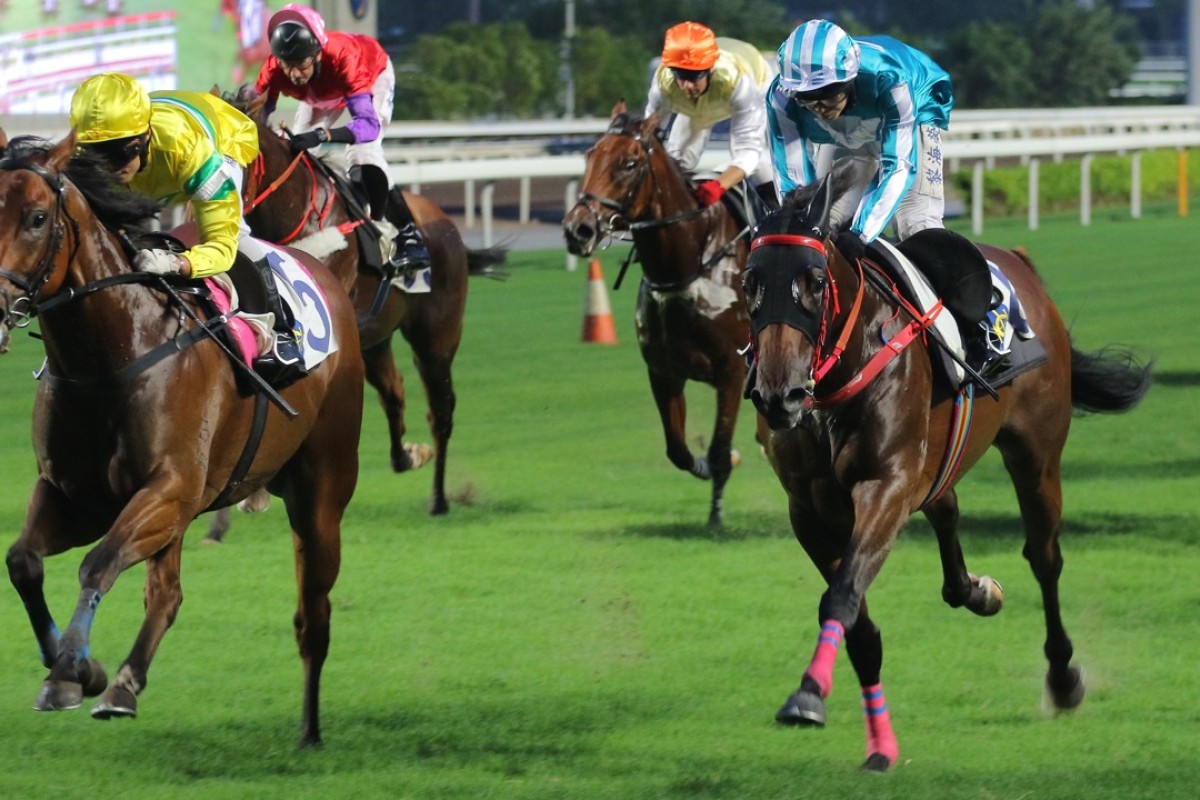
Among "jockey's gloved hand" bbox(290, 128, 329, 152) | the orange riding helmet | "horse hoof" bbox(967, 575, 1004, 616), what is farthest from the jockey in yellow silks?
the orange riding helmet

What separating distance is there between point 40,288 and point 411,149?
49.0ft

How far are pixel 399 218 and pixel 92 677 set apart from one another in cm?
436

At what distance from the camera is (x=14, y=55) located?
21172 mm

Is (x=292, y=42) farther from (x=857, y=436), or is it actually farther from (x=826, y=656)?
(x=826, y=656)

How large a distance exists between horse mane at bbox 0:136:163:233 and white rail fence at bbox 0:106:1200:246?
892 cm

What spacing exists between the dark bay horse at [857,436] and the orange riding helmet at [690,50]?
116 inches

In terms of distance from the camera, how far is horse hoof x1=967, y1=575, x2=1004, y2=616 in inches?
225

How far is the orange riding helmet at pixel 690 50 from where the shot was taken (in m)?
8.49

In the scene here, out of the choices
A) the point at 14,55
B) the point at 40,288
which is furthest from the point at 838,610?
the point at 14,55

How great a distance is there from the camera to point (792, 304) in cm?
455

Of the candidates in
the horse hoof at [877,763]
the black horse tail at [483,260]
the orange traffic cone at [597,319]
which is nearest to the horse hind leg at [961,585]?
the horse hoof at [877,763]

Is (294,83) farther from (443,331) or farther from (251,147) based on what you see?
(251,147)

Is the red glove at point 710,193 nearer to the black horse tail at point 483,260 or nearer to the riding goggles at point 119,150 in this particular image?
the black horse tail at point 483,260

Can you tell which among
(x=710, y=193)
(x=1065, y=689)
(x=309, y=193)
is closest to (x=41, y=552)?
(x=1065, y=689)
